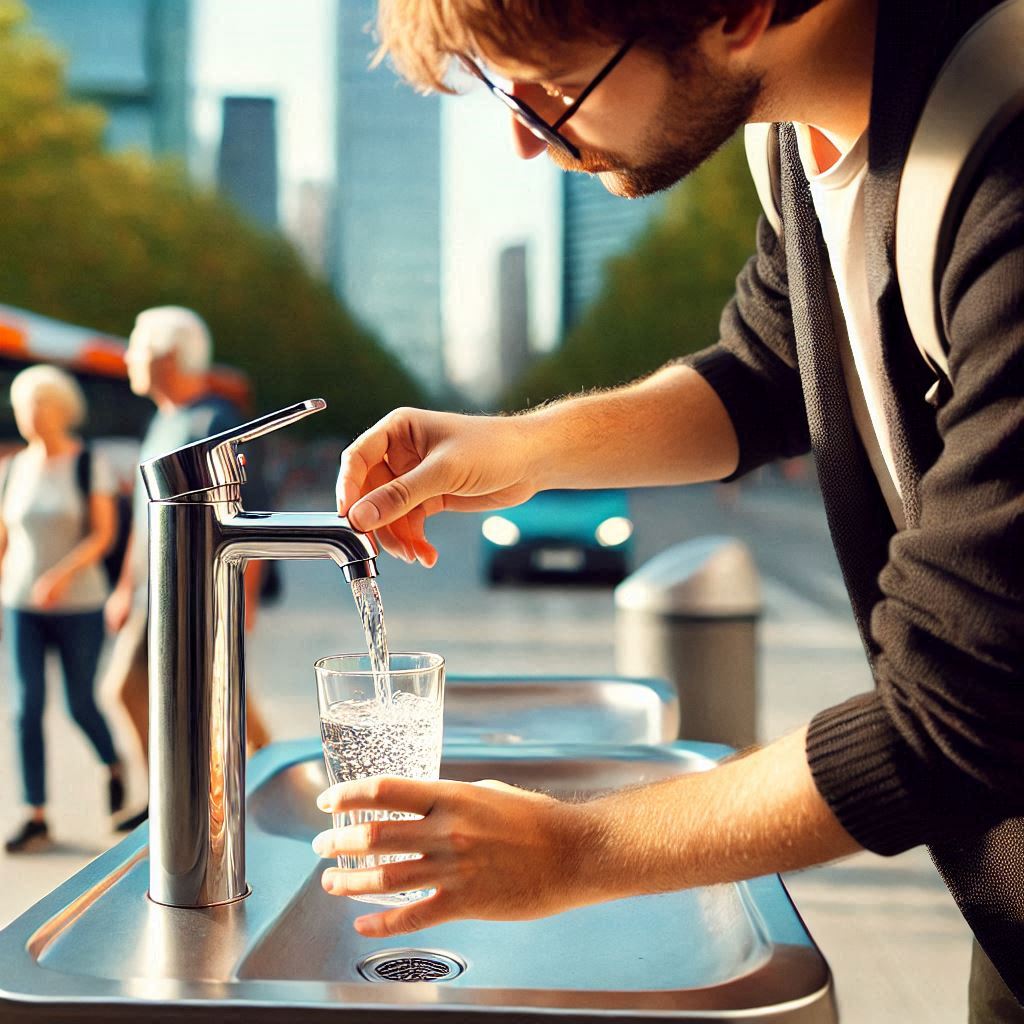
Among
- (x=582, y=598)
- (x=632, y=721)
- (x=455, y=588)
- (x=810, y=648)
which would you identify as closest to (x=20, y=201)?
(x=455, y=588)

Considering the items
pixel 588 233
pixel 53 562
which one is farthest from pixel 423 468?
pixel 588 233

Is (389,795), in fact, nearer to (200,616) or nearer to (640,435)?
(200,616)

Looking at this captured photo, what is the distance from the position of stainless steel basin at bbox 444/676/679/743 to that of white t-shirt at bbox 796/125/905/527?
0.65 m

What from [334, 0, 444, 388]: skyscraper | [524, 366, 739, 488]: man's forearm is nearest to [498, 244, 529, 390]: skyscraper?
[334, 0, 444, 388]: skyscraper

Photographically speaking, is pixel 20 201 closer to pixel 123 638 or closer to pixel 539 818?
pixel 123 638

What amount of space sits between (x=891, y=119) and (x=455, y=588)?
37.2 ft

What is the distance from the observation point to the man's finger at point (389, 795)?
1037mm

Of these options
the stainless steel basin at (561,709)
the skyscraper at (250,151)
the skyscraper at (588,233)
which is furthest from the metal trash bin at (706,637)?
the skyscraper at (250,151)

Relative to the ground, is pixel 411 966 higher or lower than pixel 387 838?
lower

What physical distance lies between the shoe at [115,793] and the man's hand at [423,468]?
3670 millimetres

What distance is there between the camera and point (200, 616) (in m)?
1.21

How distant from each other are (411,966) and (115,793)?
385 cm

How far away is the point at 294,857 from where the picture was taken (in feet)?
4.72

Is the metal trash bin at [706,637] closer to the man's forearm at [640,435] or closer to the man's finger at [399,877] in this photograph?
the man's forearm at [640,435]
